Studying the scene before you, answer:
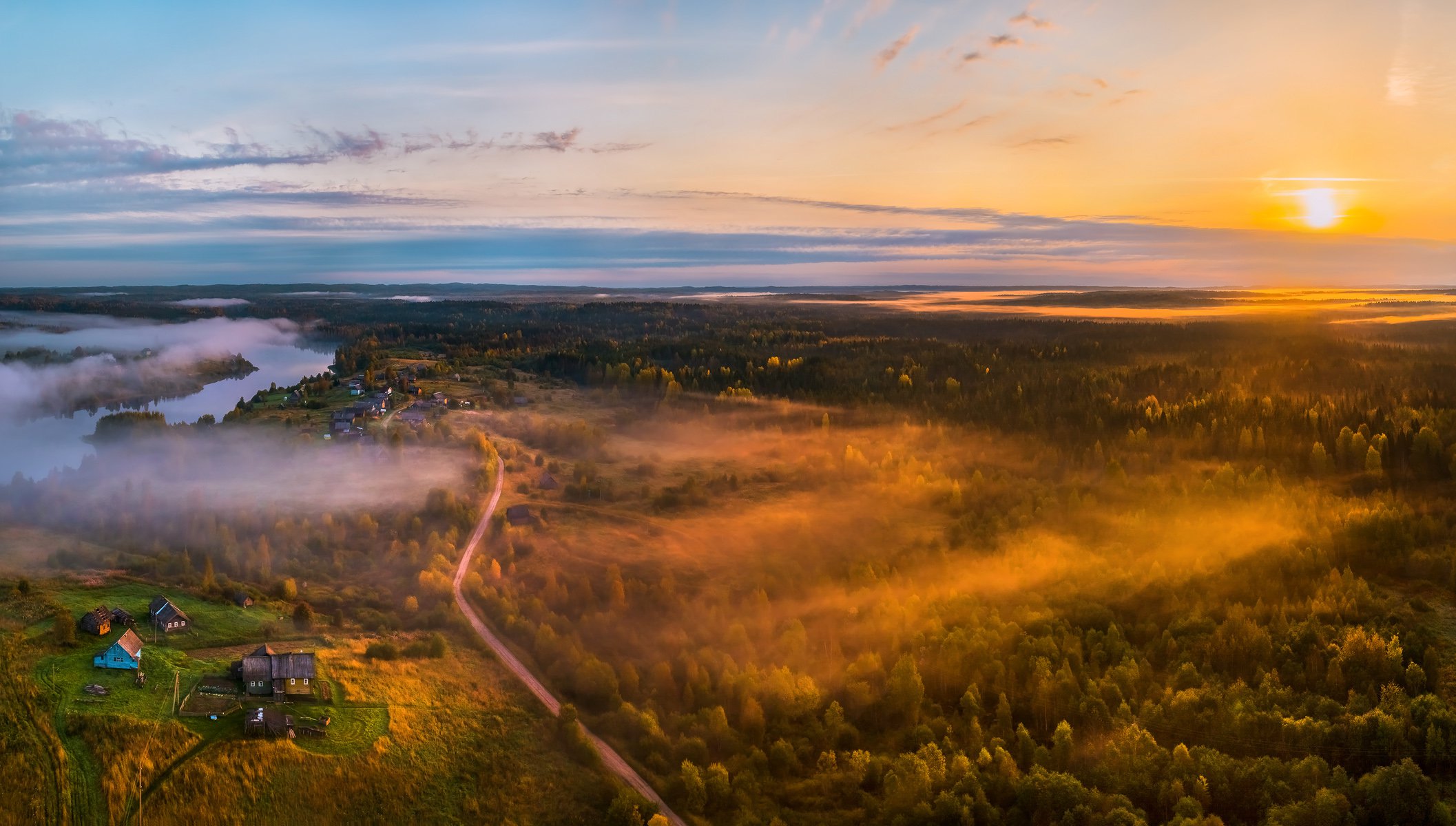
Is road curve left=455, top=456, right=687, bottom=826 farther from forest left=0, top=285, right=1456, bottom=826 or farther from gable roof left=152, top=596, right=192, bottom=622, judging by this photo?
gable roof left=152, top=596, right=192, bottom=622

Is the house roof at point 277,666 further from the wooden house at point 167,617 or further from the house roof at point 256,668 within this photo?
the wooden house at point 167,617

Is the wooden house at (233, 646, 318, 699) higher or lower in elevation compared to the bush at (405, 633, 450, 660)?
higher

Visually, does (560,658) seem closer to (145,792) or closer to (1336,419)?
(145,792)

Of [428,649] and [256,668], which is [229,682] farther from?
[428,649]

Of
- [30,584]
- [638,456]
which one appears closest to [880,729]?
[30,584]

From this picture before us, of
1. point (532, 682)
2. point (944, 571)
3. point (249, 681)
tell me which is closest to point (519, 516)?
point (532, 682)

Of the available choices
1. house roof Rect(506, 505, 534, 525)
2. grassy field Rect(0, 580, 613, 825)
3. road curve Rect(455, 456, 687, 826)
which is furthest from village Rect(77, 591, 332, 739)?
house roof Rect(506, 505, 534, 525)
